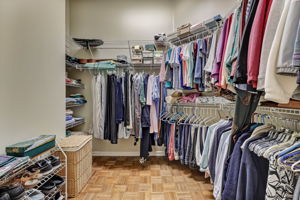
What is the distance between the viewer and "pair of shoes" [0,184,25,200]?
1.10 metres

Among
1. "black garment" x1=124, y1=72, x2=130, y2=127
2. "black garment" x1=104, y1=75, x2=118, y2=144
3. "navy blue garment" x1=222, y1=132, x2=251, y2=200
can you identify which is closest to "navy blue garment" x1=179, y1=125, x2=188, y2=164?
"black garment" x1=124, y1=72, x2=130, y2=127

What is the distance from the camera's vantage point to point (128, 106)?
2.74 m

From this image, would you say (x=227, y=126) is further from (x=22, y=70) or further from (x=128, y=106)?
(x=22, y=70)

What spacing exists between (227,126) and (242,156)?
641 millimetres

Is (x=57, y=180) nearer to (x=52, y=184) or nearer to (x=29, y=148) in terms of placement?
(x=52, y=184)

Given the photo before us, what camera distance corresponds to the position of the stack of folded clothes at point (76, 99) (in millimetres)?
2753

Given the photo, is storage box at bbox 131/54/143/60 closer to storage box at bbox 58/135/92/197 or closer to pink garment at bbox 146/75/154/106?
pink garment at bbox 146/75/154/106

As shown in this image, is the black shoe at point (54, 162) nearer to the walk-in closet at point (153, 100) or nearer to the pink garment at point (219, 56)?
the walk-in closet at point (153, 100)

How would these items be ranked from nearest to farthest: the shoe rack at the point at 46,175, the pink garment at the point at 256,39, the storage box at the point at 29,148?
the pink garment at the point at 256,39 → the shoe rack at the point at 46,175 → the storage box at the point at 29,148

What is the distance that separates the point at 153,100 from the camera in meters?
2.78

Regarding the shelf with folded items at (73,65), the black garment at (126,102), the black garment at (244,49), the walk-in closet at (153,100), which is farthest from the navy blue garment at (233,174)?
the shelf with folded items at (73,65)

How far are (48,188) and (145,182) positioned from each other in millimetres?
1121

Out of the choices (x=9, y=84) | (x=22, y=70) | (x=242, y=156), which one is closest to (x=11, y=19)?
(x=22, y=70)

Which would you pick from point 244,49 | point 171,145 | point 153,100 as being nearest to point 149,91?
point 153,100
